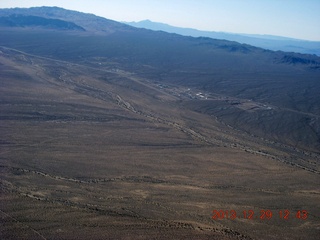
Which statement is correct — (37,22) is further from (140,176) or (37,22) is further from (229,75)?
(140,176)

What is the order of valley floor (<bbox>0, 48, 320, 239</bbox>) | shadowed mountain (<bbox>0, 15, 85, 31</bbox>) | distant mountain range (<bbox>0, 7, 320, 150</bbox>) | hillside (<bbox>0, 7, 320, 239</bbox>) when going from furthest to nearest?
1. shadowed mountain (<bbox>0, 15, 85, 31</bbox>)
2. distant mountain range (<bbox>0, 7, 320, 150</bbox>)
3. hillside (<bbox>0, 7, 320, 239</bbox>)
4. valley floor (<bbox>0, 48, 320, 239</bbox>)

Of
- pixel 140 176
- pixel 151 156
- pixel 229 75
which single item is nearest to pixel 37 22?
pixel 229 75

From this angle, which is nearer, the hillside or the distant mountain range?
the hillside

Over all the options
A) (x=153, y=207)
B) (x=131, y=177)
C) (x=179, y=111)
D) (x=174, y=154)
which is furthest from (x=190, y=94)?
A: (x=153, y=207)

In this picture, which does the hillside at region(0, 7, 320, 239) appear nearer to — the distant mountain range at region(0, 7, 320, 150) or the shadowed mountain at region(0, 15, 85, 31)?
the distant mountain range at region(0, 7, 320, 150)

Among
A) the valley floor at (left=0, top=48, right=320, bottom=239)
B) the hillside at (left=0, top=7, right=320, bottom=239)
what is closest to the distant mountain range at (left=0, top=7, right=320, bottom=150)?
the hillside at (left=0, top=7, right=320, bottom=239)

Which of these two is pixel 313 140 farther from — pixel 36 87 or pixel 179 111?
pixel 36 87

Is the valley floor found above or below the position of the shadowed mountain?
Result: below

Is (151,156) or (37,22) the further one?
(37,22)
